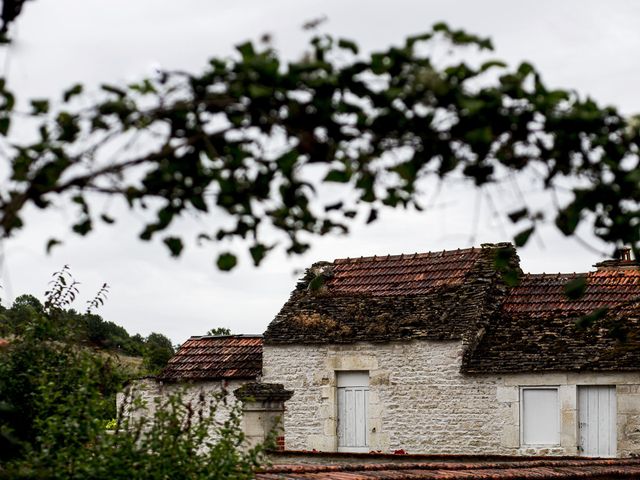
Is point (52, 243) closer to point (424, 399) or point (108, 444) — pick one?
point (108, 444)

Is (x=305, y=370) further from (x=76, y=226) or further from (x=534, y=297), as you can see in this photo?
(x=76, y=226)

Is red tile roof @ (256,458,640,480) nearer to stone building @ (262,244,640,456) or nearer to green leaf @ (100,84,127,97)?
green leaf @ (100,84,127,97)

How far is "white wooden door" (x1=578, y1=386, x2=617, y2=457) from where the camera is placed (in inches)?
779

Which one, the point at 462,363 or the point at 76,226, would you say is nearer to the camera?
the point at 76,226

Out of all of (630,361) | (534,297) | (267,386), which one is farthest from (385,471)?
(534,297)

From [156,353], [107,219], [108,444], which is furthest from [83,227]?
[156,353]

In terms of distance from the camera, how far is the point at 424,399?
21.3 meters

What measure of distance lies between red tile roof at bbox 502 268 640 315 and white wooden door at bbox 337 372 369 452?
295cm

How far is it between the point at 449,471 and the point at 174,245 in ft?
22.2

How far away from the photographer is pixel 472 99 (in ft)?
15.1

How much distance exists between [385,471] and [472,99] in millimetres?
6389

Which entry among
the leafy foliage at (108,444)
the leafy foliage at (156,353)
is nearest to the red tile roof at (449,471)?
the leafy foliage at (108,444)

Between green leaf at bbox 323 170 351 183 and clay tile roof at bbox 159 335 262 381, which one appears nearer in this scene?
green leaf at bbox 323 170 351 183

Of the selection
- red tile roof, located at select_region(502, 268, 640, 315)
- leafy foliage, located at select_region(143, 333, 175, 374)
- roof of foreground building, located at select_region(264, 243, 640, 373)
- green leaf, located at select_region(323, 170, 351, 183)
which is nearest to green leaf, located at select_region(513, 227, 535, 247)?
green leaf, located at select_region(323, 170, 351, 183)
